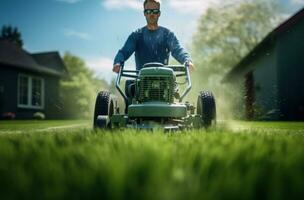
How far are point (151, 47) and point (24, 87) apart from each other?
22722mm

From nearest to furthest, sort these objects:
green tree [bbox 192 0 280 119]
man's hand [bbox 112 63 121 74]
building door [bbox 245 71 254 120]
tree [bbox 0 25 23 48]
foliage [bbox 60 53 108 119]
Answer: man's hand [bbox 112 63 121 74] → building door [bbox 245 71 254 120] → foliage [bbox 60 53 108 119] → green tree [bbox 192 0 280 119] → tree [bbox 0 25 23 48]

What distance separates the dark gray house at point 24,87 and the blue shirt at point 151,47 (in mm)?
19528

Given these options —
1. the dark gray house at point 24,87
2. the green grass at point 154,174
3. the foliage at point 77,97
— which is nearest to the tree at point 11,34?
the foliage at point 77,97

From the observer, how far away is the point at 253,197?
5.25 feet

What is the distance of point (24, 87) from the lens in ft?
94.8

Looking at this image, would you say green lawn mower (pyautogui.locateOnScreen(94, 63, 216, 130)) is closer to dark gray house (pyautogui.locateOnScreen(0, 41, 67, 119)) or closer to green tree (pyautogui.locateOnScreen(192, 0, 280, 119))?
dark gray house (pyautogui.locateOnScreen(0, 41, 67, 119))

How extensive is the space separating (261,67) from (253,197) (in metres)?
23.6

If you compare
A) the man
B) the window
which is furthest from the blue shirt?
the window

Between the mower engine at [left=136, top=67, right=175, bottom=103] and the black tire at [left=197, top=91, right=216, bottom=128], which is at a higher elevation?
the mower engine at [left=136, top=67, right=175, bottom=103]

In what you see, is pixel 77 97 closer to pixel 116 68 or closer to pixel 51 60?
pixel 51 60

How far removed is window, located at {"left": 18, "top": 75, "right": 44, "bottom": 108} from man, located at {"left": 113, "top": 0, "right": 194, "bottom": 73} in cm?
2125

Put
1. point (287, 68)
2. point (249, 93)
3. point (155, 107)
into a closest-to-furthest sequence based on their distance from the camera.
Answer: point (155, 107)
point (287, 68)
point (249, 93)

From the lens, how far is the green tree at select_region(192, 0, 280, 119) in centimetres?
4825

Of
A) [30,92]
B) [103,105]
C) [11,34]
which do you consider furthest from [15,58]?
[11,34]
